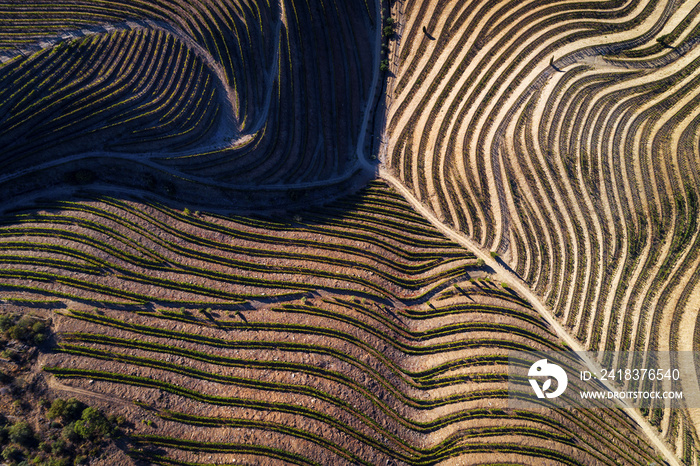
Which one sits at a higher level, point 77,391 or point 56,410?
point 77,391

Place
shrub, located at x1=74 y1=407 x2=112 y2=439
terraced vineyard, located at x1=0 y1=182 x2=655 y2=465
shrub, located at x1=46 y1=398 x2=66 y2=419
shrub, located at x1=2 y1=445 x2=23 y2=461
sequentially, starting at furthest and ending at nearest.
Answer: terraced vineyard, located at x1=0 y1=182 x2=655 y2=465, shrub, located at x1=46 y1=398 x2=66 y2=419, shrub, located at x1=74 y1=407 x2=112 y2=439, shrub, located at x1=2 y1=445 x2=23 y2=461

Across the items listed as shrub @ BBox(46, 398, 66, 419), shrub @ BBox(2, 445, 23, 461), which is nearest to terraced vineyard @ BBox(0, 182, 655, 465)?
shrub @ BBox(46, 398, 66, 419)

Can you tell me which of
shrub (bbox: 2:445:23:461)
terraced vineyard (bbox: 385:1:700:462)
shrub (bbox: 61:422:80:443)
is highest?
terraced vineyard (bbox: 385:1:700:462)

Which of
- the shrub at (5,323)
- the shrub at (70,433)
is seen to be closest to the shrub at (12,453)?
the shrub at (70,433)

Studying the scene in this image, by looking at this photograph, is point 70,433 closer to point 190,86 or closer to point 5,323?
point 5,323

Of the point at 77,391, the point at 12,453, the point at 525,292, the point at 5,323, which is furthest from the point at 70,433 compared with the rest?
the point at 525,292

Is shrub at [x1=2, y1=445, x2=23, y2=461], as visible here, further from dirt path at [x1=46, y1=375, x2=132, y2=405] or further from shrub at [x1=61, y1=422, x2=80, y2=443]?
dirt path at [x1=46, y1=375, x2=132, y2=405]

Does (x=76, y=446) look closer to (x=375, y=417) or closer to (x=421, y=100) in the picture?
(x=375, y=417)

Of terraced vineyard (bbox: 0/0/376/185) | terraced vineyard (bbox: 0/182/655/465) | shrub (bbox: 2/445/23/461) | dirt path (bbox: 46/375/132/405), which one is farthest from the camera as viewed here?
terraced vineyard (bbox: 0/0/376/185)
